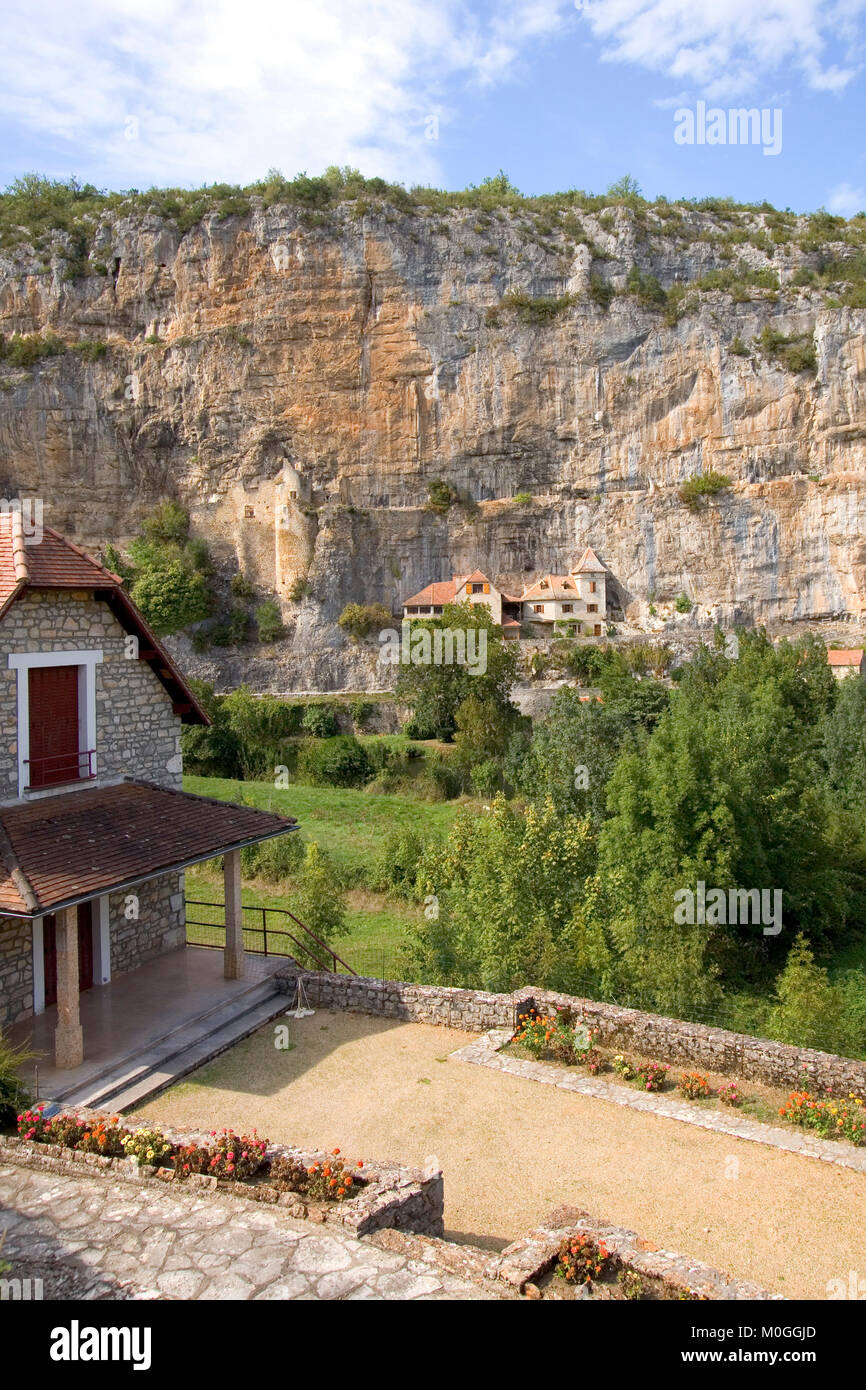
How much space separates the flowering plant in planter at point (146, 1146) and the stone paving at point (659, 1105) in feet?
13.6

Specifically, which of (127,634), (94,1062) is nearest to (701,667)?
(127,634)

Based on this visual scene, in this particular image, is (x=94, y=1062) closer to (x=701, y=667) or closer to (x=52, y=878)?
(x=52, y=878)

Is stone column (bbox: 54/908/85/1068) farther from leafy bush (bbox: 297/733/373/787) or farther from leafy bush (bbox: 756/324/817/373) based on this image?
leafy bush (bbox: 756/324/817/373)

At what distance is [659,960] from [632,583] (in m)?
40.3

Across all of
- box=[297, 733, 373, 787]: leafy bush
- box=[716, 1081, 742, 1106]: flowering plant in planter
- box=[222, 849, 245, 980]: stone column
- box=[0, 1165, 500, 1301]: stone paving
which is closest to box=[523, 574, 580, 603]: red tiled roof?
box=[297, 733, 373, 787]: leafy bush

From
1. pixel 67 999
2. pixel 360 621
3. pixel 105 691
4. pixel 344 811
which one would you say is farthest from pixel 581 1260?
pixel 360 621

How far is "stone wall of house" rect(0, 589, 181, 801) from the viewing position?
Result: 1151 cm

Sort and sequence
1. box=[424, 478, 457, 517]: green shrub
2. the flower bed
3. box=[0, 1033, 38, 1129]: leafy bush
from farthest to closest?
box=[424, 478, 457, 517]: green shrub, the flower bed, box=[0, 1033, 38, 1129]: leafy bush

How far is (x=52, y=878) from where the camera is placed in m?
10.0

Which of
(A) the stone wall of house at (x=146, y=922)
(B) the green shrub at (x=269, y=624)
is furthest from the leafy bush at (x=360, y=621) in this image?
(A) the stone wall of house at (x=146, y=922)

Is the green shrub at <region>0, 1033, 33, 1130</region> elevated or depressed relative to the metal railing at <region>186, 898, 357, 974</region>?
elevated

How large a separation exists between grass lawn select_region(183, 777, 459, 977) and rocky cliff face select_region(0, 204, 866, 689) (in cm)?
1718

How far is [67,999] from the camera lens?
32.7 feet
